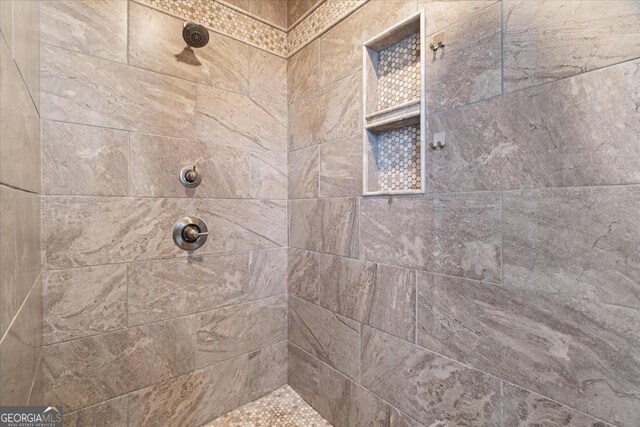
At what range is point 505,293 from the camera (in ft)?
2.81

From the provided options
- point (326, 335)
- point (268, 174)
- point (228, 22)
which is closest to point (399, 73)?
point (268, 174)

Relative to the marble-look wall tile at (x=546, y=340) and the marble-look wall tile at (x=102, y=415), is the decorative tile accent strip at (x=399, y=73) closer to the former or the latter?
the marble-look wall tile at (x=546, y=340)

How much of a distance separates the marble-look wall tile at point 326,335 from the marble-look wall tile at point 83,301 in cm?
85

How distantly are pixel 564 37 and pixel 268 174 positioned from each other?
4.33ft

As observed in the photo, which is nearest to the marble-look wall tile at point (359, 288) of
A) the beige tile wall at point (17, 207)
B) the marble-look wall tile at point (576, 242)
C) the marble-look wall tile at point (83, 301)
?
the marble-look wall tile at point (576, 242)

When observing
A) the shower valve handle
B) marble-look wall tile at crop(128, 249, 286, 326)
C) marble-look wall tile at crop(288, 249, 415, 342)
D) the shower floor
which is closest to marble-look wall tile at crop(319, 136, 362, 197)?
marble-look wall tile at crop(288, 249, 415, 342)

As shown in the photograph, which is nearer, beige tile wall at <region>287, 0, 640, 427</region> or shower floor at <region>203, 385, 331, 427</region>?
beige tile wall at <region>287, 0, 640, 427</region>

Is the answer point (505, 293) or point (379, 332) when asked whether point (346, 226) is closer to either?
point (379, 332)

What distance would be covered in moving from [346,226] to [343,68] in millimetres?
766

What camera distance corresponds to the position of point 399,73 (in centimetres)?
120

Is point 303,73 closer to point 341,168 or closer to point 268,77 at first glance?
point 268,77

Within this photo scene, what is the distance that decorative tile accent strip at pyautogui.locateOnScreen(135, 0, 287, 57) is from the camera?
1.33m

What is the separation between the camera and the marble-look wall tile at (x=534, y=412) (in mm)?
734

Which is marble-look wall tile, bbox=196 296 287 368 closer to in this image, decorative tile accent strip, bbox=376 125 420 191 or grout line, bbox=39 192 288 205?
grout line, bbox=39 192 288 205
